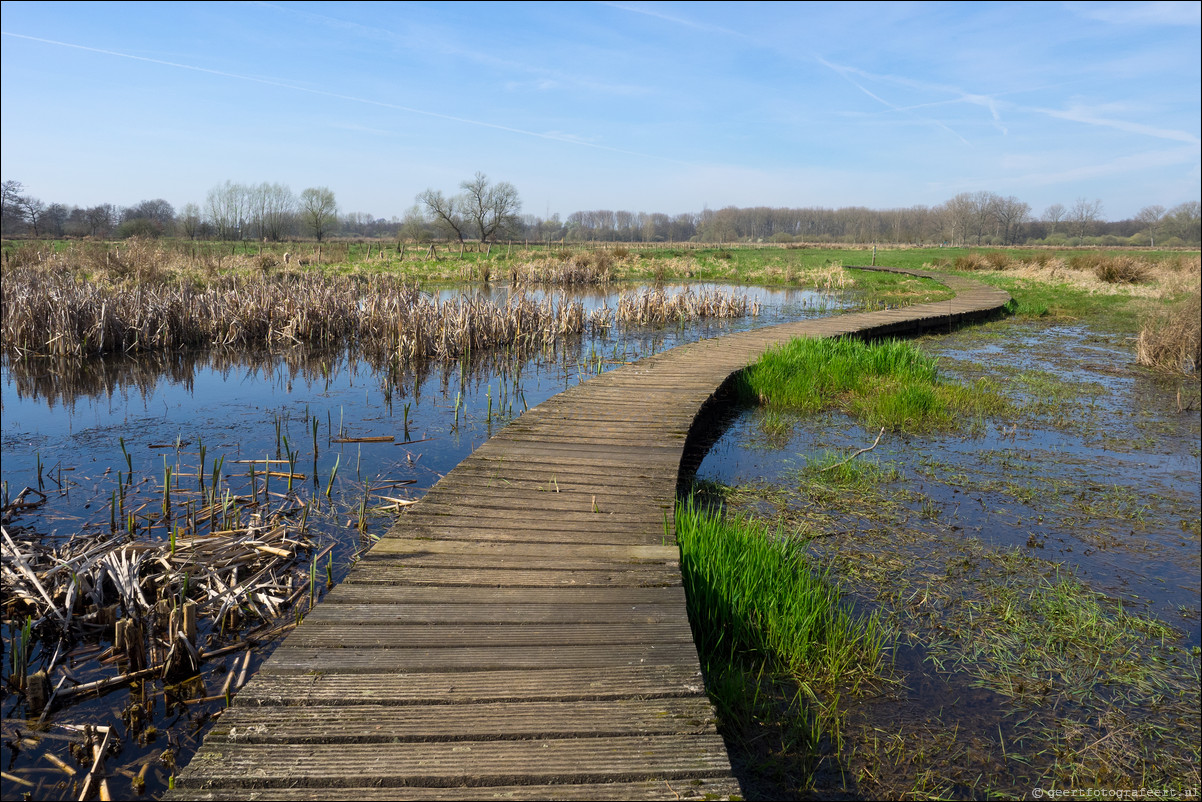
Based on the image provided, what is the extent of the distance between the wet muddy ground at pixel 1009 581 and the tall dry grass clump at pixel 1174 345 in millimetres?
3113

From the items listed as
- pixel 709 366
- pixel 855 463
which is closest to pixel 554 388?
pixel 709 366

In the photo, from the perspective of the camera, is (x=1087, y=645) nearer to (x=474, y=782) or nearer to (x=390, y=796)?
(x=474, y=782)

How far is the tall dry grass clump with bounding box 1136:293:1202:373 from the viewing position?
9.73 meters

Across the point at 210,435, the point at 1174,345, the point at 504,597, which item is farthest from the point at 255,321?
the point at 1174,345

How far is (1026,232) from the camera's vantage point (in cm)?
9931

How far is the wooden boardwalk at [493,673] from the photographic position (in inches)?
72.7

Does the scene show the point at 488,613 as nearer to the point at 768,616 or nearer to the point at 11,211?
the point at 768,616

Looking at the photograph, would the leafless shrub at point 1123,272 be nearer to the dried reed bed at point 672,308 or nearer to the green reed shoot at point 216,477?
the dried reed bed at point 672,308

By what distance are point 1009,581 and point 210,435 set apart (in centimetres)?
671

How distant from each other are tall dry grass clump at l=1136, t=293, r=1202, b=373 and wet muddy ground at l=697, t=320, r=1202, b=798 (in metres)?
3.11

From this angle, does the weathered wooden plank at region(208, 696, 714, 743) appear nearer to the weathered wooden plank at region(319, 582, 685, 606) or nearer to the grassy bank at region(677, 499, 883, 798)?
the grassy bank at region(677, 499, 883, 798)

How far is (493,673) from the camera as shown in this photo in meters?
2.32

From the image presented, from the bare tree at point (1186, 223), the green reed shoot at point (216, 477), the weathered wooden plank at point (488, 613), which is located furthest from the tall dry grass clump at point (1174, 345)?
the bare tree at point (1186, 223)

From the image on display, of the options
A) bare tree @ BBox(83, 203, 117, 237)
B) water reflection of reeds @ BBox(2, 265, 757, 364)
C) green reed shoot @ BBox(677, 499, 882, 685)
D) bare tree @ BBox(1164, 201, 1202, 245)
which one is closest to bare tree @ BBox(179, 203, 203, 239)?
bare tree @ BBox(83, 203, 117, 237)
